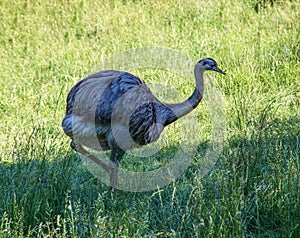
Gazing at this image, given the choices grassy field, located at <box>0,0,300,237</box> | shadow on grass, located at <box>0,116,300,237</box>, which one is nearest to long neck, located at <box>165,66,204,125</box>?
grassy field, located at <box>0,0,300,237</box>

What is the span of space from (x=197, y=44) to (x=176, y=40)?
307 millimetres

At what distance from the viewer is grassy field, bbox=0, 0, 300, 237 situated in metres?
4.27

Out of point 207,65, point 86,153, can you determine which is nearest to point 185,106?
point 207,65

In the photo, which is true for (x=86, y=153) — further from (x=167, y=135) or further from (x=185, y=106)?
(x=167, y=135)

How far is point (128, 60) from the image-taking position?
8.43 meters

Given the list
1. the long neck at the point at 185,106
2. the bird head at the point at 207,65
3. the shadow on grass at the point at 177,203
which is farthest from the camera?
the bird head at the point at 207,65

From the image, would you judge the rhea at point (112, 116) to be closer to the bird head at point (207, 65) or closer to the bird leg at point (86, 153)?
the bird leg at point (86, 153)

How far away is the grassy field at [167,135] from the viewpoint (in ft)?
14.0

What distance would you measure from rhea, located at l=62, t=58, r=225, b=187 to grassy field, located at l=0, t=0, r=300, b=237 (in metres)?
0.27

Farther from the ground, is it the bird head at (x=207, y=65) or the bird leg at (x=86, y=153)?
the bird head at (x=207, y=65)

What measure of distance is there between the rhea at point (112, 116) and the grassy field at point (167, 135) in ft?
0.88

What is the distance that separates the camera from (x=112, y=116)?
5098 mm

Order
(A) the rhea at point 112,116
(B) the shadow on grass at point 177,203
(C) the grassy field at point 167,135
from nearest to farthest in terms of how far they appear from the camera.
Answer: (B) the shadow on grass at point 177,203, (C) the grassy field at point 167,135, (A) the rhea at point 112,116

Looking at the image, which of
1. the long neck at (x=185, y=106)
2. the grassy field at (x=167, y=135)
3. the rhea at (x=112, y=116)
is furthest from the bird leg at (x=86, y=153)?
the long neck at (x=185, y=106)
